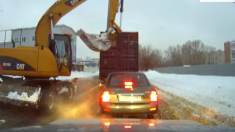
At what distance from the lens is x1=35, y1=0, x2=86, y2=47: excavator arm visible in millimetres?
7195

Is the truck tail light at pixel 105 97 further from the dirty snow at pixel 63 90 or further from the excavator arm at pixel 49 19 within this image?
the excavator arm at pixel 49 19

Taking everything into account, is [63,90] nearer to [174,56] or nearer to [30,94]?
[30,94]

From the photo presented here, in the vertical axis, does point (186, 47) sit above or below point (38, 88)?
above

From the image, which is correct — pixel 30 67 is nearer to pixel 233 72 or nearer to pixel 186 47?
pixel 233 72

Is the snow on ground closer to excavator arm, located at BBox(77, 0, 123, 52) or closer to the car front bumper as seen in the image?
the car front bumper

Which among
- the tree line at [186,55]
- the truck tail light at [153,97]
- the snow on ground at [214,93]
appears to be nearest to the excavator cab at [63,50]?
the truck tail light at [153,97]

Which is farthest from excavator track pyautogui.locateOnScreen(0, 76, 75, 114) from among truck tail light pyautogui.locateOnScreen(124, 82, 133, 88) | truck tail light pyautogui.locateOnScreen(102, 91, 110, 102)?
truck tail light pyautogui.locateOnScreen(124, 82, 133, 88)

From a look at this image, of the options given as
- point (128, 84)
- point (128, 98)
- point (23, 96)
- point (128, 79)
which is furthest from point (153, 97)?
point (23, 96)

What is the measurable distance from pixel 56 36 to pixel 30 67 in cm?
228

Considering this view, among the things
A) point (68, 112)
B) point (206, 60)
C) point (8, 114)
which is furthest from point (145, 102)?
point (206, 60)

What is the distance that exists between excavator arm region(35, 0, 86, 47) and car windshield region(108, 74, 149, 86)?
10.5 ft

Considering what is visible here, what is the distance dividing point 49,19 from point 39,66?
2.20 m

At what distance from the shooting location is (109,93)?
495 centimetres

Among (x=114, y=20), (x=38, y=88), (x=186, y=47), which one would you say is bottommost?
(x=38, y=88)
